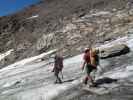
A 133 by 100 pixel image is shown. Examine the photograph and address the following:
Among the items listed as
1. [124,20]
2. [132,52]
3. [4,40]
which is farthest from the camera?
[4,40]

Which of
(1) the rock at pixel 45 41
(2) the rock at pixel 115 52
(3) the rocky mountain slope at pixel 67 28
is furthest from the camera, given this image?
(1) the rock at pixel 45 41

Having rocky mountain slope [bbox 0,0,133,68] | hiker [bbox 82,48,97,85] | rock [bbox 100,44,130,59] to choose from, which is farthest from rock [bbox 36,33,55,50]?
hiker [bbox 82,48,97,85]

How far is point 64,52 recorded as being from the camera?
91.0ft

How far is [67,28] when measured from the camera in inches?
1390

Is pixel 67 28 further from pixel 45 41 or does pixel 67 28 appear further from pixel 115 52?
pixel 115 52

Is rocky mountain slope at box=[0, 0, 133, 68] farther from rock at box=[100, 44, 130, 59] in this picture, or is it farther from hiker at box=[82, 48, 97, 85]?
hiker at box=[82, 48, 97, 85]

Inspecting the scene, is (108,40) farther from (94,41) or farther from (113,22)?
(113,22)

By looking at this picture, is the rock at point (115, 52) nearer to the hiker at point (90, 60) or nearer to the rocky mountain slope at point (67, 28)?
the hiker at point (90, 60)

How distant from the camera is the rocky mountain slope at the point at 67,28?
99.5 ft

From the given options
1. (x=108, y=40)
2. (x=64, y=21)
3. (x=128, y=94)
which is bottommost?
(x=128, y=94)

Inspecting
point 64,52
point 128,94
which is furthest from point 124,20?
point 128,94

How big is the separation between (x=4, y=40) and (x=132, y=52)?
2555 centimetres

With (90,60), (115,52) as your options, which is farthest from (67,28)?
(90,60)

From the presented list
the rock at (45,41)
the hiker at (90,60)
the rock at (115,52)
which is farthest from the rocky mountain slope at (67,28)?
the hiker at (90,60)
